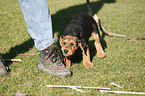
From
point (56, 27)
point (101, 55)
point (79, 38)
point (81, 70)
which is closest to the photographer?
point (81, 70)

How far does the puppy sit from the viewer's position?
2938mm

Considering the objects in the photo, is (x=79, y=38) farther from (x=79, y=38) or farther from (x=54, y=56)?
(x=54, y=56)

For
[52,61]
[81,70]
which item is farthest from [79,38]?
[52,61]

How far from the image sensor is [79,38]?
3223 millimetres

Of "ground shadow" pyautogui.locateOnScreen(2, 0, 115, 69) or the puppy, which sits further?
"ground shadow" pyautogui.locateOnScreen(2, 0, 115, 69)

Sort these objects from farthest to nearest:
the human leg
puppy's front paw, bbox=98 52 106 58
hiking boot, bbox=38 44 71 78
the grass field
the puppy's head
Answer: puppy's front paw, bbox=98 52 106 58 → the puppy's head → hiking boot, bbox=38 44 71 78 → the human leg → the grass field

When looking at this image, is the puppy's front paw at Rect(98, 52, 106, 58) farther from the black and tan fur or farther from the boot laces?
the boot laces

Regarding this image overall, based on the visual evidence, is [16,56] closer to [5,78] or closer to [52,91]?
[5,78]

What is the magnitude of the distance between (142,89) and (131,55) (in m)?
1.30

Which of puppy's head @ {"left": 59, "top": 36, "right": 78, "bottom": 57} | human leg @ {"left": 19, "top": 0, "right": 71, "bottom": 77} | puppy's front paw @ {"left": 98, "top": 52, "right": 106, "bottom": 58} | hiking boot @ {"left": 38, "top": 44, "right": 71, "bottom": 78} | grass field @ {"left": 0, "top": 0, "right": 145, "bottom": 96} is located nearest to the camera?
grass field @ {"left": 0, "top": 0, "right": 145, "bottom": 96}

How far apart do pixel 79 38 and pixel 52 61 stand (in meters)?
0.85

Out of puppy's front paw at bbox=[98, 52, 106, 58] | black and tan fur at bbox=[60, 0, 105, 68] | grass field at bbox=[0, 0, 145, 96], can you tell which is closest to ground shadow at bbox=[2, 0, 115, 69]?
grass field at bbox=[0, 0, 145, 96]

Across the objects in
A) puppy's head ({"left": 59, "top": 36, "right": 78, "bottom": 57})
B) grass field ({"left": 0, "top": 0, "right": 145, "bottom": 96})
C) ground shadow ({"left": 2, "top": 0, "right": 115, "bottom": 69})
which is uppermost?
puppy's head ({"left": 59, "top": 36, "right": 78, "bottom": 57})

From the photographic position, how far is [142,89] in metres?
2.46
